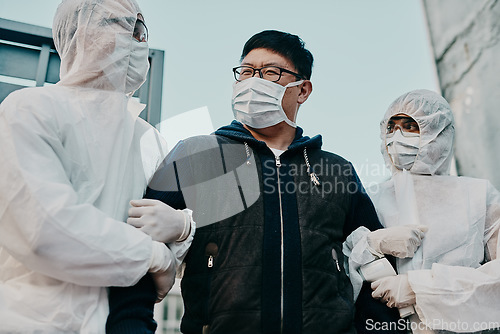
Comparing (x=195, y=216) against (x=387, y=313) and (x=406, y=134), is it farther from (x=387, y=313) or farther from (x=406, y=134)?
(x=406, y=134)

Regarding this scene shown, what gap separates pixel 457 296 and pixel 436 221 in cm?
37

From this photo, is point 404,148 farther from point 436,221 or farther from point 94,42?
point 94,42

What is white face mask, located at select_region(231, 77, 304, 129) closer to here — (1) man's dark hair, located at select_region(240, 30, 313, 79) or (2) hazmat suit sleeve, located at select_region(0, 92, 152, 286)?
(1) man's dark hair, located at select_region(240, 30, 313, 79)

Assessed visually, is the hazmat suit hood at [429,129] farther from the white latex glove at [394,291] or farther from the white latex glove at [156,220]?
the white latex glove at [156,220]

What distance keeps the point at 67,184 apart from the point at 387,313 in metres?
1.34

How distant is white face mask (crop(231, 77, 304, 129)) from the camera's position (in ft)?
7.26

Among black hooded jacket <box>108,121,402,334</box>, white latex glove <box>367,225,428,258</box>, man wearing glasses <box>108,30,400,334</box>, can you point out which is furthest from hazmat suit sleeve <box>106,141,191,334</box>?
white latex glove <box>367,225,428,258</box>

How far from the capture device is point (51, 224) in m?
1.31

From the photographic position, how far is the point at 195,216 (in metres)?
1.87

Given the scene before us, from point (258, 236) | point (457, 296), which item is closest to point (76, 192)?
point (258, 236)

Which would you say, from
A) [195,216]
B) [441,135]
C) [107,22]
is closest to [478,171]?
[441,135]

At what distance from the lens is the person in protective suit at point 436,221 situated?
6.40 ft

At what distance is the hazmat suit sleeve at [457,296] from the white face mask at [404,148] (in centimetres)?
60

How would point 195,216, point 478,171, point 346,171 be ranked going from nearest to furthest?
point 195,216
point 346,171
point 478,171
